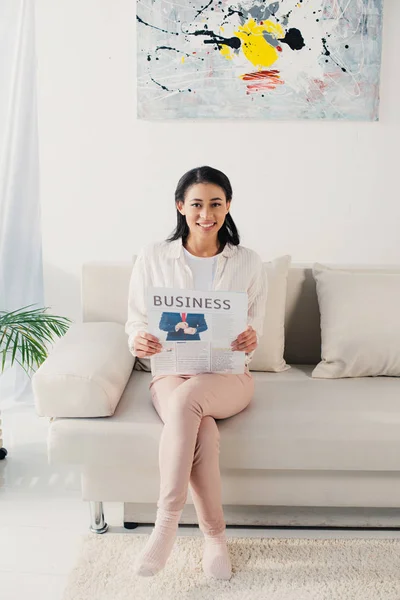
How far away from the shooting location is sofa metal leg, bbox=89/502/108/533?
2.02 metres

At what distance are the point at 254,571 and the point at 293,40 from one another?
211cm

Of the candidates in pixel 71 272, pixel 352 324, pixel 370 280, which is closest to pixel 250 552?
pixel 352 324

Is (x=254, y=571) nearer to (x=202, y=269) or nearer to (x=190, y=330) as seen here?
(x=190, y=330)

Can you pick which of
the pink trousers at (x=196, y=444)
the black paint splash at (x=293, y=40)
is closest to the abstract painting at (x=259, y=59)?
the black paint splash at (x=293, y=40)

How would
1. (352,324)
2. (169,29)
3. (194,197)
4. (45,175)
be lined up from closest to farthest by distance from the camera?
(194,197) → (352,324) → (169,29) → (45,175)

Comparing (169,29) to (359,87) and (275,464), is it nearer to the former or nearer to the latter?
(359,87)

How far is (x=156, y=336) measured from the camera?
1886 mm

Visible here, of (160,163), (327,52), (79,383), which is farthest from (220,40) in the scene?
(79,383)

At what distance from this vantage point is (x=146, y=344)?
1906mm

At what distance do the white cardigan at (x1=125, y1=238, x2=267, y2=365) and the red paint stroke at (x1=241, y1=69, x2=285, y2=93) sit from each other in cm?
98

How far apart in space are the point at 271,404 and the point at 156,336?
462mm

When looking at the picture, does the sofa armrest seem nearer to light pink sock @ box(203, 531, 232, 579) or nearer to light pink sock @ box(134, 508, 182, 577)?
light pink sock @ box(134, 508, 182, 577)

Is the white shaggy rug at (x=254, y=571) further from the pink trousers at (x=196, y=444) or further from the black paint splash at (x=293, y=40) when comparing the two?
the black paint splash at (x=293, y=40)

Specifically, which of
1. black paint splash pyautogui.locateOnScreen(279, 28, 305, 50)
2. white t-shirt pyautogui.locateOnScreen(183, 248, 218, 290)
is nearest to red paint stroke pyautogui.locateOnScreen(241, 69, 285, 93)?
black paint splash pyautogui.locateOnScreen(279, 28, 305, 50)
